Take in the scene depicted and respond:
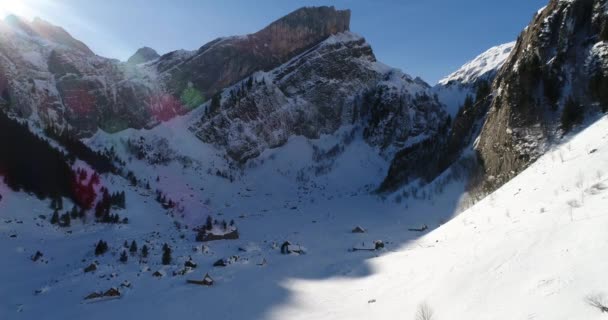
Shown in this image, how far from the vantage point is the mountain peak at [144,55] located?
169m

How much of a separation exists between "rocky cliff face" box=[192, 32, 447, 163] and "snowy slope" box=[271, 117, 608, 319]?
88809mm

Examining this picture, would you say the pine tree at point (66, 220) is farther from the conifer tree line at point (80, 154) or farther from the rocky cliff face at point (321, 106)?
the rocky cliff face at point (321, 106)

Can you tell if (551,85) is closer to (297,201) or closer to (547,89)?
(547,89)

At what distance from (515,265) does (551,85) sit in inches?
832

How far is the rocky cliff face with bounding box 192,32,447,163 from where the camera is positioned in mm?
109500

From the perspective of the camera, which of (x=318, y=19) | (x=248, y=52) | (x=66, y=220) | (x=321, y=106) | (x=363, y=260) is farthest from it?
(x=318, y=19)

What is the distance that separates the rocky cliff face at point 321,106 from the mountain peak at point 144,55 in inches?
2655

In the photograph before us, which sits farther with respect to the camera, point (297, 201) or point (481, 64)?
point (481, 64)

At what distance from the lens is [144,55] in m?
172

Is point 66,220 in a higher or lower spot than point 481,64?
lower

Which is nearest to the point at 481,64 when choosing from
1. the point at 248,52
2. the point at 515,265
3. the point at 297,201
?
the point at 248,52


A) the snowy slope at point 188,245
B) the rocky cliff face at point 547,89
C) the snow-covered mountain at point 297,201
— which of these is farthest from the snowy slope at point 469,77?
the rocky cliff face at point 547,89

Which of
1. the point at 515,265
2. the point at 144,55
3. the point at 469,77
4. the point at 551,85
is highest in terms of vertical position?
the point at 144,55

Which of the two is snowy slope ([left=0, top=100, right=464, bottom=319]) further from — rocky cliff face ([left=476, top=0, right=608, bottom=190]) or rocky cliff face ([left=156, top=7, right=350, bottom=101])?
rocky cliff face ([left=156, top=7, right=350, bottom=101])
